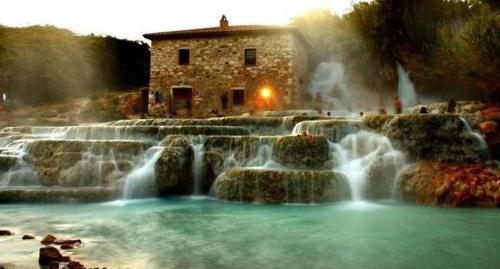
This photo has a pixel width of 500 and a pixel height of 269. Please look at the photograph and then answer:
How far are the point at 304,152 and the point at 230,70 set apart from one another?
1486 centimetres

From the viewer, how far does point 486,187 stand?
9680mm

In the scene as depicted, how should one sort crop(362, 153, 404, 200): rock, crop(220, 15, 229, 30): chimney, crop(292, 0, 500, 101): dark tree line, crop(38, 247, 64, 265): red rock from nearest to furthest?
1. crop(38, 247, 64, 265): red rock
2. crop(362, 153, 404, 200): rock
3. crop(292, 0, 500, 101): dark tree line
4. crop(220, 15, 229, 30): chimney

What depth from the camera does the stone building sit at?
24781mm

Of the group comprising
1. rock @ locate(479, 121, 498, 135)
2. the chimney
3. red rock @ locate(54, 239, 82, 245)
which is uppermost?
the chimney

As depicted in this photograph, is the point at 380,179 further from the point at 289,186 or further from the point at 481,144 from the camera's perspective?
the point at 481,144

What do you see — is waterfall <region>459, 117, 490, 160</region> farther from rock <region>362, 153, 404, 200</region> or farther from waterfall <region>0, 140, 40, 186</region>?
waterfall <region>0, 140, 40, 186</region>

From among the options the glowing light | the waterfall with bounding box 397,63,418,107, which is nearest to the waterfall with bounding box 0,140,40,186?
the glowing light

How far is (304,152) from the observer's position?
11.6 m

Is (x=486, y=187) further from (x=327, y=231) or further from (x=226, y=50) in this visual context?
(x=226, y=50)

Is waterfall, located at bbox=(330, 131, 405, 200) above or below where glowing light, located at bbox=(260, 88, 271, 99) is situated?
below

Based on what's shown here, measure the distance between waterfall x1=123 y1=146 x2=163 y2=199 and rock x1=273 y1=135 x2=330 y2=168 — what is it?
11.2 feet

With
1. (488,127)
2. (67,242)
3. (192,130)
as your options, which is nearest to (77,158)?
(192,130)

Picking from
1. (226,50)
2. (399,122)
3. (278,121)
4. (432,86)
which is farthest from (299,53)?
(399,122)

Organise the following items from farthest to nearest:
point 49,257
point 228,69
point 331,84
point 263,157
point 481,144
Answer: point 331,84 → point 228,69 → point 263,157 → point 481,144 → point 49,257
